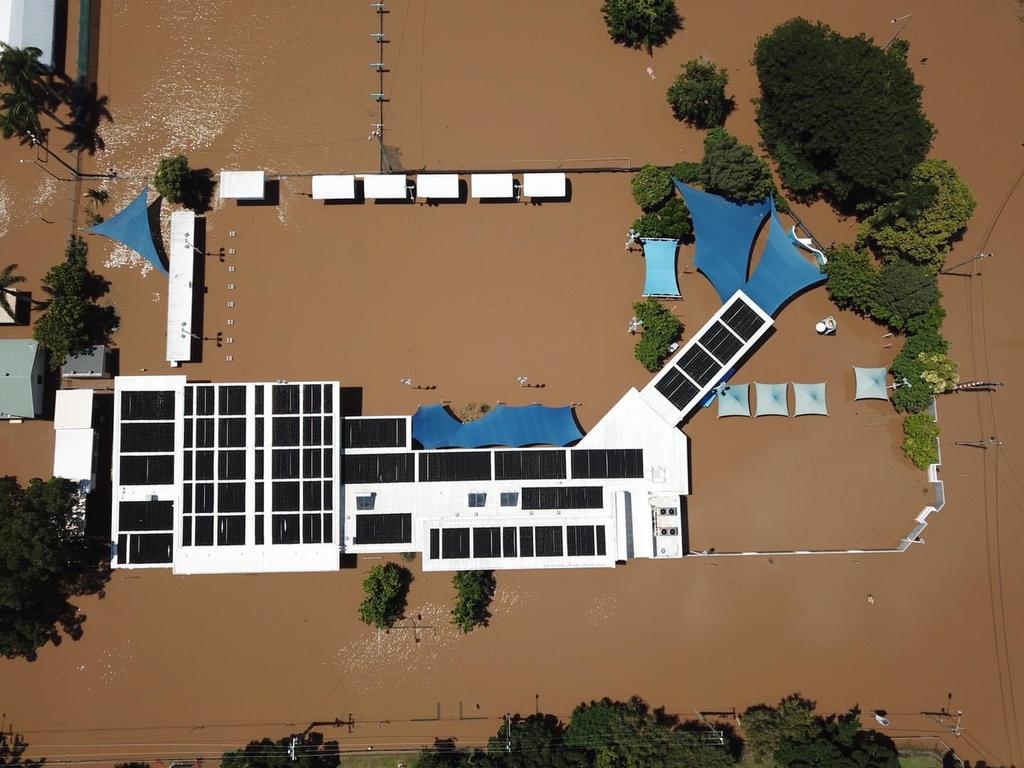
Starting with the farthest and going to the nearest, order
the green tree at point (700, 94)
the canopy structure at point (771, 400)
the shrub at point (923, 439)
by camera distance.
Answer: the green tree at point (700, 94) < the canopy structure at point (771, 400) < the shrub at point (923, 439)

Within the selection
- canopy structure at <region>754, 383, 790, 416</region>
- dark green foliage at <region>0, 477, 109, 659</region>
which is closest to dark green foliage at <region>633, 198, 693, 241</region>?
canopy structure at <region>754, 383, 790, 416</region>

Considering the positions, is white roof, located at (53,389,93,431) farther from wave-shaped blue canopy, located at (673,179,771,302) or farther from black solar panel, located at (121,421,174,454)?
wave-shaped blue canopy, located at (673,179,771,302)

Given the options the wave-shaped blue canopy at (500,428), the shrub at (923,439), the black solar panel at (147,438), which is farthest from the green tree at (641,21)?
the black solar panel at (147,438)

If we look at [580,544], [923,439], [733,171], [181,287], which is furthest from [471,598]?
[733,171]

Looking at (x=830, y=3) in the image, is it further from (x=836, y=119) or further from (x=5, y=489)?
(x=5, y=489)

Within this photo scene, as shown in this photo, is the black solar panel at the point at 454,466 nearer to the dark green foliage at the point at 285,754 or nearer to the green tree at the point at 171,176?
the dark green foliage at the point at 285,754

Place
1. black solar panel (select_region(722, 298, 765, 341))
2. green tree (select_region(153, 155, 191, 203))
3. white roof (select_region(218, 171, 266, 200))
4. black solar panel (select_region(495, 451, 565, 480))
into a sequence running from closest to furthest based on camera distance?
black solar panel (select_region(495, 451, 565, 480))
black solar panel (select_region(722, 298, 765, 341))
green tree (select_region(153, 155, 191, 203))
white roof (select_region(218, 171, 266, 200))
